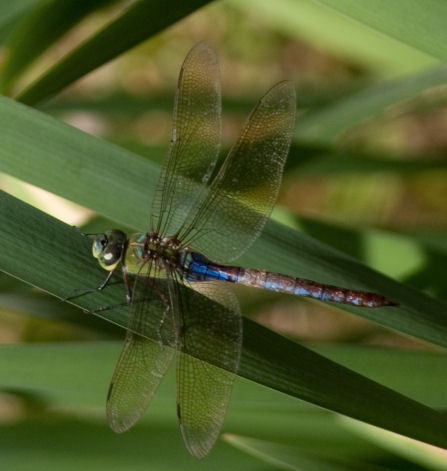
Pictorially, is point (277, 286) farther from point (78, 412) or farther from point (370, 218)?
point (370, 218)

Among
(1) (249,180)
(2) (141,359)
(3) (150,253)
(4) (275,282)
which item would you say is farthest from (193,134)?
(2) (141,359)

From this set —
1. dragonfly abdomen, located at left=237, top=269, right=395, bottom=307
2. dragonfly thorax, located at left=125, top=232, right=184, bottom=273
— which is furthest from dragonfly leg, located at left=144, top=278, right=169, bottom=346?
dragonfly abdomen, located at left=237, top=269, right=395, bottom=307

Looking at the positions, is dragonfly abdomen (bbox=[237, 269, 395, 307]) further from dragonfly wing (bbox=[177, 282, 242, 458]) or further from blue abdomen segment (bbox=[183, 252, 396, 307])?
dragonfly wing (bbox=[177, 282, 242, 458])

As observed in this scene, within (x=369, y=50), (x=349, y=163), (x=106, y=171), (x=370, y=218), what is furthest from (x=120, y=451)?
(x=370, y=218)

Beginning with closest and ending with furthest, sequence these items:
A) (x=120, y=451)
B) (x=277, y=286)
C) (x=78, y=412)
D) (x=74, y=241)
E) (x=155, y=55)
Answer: (x=74, y=241), (x=120, y=451), (x=277, y=286), (x=78, y=412), (x=155, y=55)

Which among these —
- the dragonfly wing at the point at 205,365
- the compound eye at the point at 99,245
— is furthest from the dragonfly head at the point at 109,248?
the dragonfly wing at the point at 205,365

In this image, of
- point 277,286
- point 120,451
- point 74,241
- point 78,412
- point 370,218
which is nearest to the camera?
point 74,241

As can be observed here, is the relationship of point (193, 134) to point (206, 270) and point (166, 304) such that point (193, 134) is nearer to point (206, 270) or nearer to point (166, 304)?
point (206, 270)
